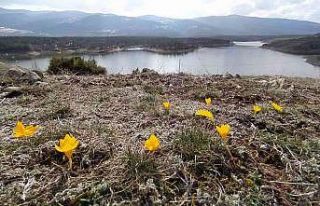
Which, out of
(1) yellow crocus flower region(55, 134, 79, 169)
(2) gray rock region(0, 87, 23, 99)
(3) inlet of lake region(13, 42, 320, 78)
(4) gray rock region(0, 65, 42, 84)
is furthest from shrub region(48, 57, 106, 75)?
(1) yellow crocus flower region(55, 134, 79, 169)

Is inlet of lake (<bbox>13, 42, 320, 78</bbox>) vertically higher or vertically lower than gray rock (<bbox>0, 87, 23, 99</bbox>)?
lower

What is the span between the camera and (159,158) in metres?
2.74

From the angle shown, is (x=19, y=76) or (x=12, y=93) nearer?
(x=12, y=93)

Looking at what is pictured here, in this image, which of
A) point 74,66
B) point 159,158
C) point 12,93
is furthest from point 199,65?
point 159,158

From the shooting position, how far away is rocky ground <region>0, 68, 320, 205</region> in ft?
7.63

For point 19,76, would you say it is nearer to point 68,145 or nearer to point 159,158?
point 68,145

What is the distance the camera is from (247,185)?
2.46 metres

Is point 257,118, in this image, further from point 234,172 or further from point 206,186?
point 206,186

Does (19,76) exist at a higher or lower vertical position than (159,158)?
higher

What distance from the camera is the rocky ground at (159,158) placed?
233cm

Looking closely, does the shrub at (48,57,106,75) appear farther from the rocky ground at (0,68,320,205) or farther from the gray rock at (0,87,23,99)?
the rocky ground at (0,68,320,205)

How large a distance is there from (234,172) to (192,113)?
1.42 m

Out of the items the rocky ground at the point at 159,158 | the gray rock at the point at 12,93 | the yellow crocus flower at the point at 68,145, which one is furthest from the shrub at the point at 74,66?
the yellow crocus flower at the point at 68,145

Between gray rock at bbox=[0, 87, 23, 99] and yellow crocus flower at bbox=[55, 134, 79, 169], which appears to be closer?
yellow crocus flower at bbox=[55, 134, 79, 169]
